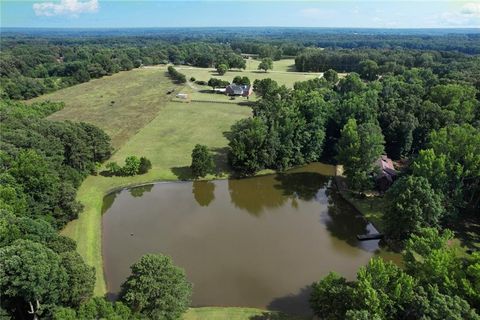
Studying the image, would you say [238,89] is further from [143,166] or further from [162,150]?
[143,166]

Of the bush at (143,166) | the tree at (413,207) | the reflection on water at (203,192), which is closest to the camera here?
the tree at (413,207)

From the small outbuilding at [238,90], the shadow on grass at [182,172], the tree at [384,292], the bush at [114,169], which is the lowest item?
the shadow on grass at [182,172]

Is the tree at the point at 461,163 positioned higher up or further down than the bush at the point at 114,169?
higher up

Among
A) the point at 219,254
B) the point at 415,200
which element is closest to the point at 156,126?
the point at 219,254

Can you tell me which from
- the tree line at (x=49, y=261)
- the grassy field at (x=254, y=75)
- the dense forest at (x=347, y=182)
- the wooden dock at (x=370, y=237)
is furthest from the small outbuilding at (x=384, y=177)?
the grassy field at (x=254, y=75)

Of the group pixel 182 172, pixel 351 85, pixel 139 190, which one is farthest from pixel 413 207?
pixel 351 85

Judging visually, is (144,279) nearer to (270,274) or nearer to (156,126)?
(270,274)

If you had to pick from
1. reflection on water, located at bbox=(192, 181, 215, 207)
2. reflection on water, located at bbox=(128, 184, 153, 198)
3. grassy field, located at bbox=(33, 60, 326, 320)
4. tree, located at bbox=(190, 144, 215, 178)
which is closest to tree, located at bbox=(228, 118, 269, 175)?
grassy field, located at bbox=(33, 60, 326, 320)

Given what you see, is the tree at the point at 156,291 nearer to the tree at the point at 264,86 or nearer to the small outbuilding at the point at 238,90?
the tree at the point at 264,86
